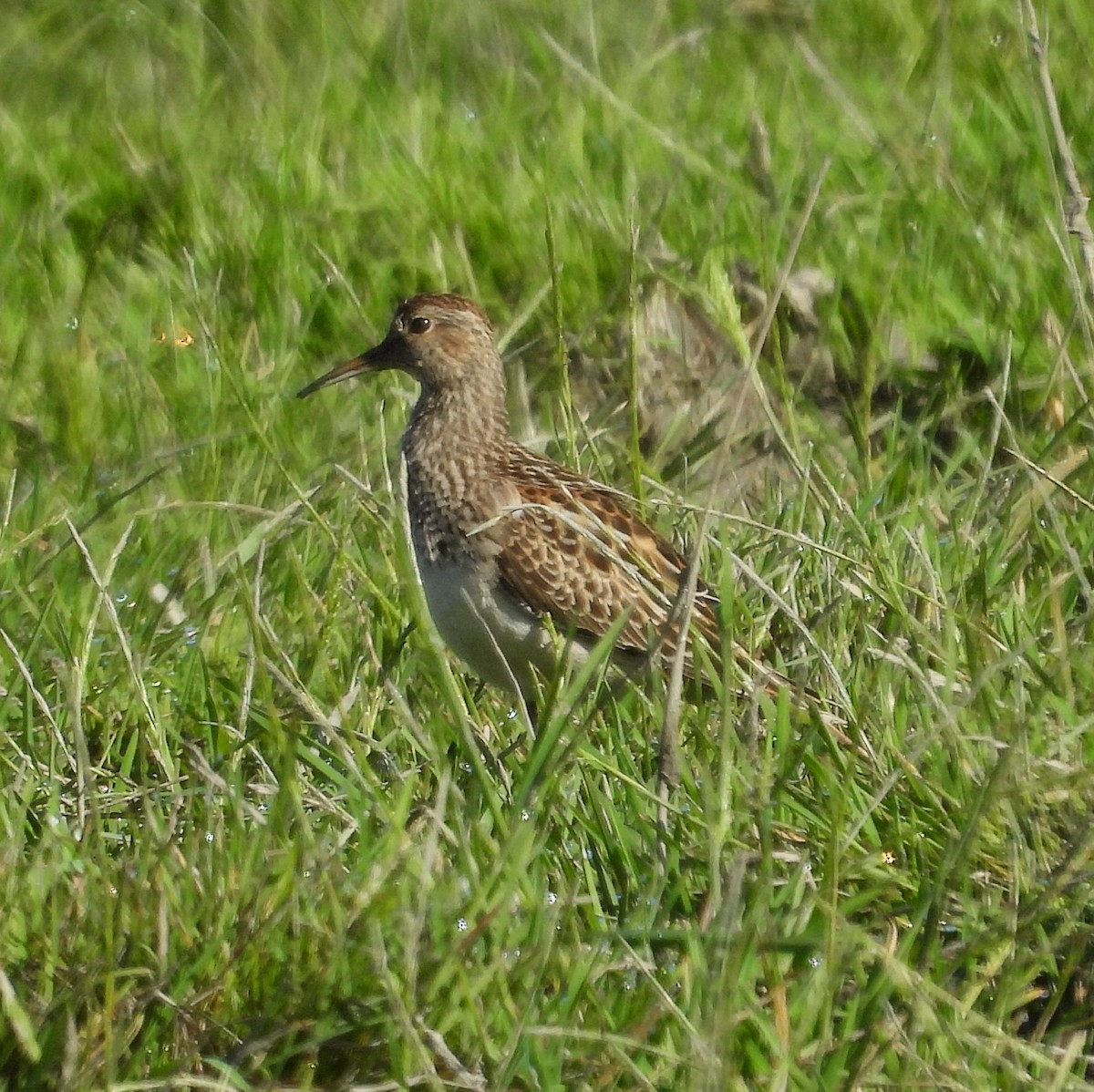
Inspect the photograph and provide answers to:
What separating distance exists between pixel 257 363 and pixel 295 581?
5.11 ft

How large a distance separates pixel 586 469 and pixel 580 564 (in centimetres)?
71

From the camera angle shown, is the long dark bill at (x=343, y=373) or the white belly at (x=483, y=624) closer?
the white belly at (x=483, y=624)

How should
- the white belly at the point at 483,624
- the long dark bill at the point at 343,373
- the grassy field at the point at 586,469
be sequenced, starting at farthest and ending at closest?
the long dark bill at the point at 343,373 → the white belly at the point at 483,624 → the grassy field at the point at 586,469

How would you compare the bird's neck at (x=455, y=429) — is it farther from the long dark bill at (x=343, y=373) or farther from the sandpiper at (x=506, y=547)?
the long dark bill at (x=343, y=373)

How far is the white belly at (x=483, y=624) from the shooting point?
4684mm

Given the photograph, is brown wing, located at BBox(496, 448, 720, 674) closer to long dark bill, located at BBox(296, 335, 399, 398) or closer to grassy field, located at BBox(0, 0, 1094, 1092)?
grassy field, located at BBox(0, 0, 1094, 1092)

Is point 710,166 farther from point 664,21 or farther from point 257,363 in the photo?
point 664,21

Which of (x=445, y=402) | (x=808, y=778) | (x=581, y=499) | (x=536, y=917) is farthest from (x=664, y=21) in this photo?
(x=536, y=917)

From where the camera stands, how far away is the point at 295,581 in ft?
15.6

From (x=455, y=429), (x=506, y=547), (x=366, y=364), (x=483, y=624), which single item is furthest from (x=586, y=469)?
(x=483, y=624)

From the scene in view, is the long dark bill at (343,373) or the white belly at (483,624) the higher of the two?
the long dark bill at (343,373)

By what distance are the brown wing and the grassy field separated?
160 mm

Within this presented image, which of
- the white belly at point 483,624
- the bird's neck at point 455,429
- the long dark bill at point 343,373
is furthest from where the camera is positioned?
the long dark bill at point 343,373

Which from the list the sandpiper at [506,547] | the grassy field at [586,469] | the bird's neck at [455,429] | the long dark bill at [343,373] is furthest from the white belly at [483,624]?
the long dark bill at [343,373]
